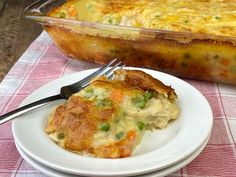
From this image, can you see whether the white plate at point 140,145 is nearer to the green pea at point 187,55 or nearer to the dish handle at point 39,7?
the green pea at point 187,55

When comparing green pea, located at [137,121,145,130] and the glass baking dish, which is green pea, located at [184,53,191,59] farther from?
green pea, located at [137,121,145,130]

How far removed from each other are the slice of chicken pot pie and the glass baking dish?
0.37 meters

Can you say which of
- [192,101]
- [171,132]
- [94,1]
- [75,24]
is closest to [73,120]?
[171,132]

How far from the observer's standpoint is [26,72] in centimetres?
181

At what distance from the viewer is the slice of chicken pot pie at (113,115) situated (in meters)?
1.09

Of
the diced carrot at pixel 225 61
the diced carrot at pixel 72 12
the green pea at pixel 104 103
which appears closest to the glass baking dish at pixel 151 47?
the diced carrot at pixel 225 61

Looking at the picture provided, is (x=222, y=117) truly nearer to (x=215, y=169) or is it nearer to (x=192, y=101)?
(x=192, y=101)

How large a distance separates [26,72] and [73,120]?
2.43ft

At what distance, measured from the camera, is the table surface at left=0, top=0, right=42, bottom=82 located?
202 cm

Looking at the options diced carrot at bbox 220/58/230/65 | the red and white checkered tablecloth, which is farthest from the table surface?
diced carrot at bbox 220/58/230/65

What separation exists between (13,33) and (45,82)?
2.59 ft

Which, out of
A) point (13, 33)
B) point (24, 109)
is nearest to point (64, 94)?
point (24, 109)

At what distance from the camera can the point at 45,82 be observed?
5.70 ft

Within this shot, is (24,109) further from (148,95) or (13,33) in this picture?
(13,33)
